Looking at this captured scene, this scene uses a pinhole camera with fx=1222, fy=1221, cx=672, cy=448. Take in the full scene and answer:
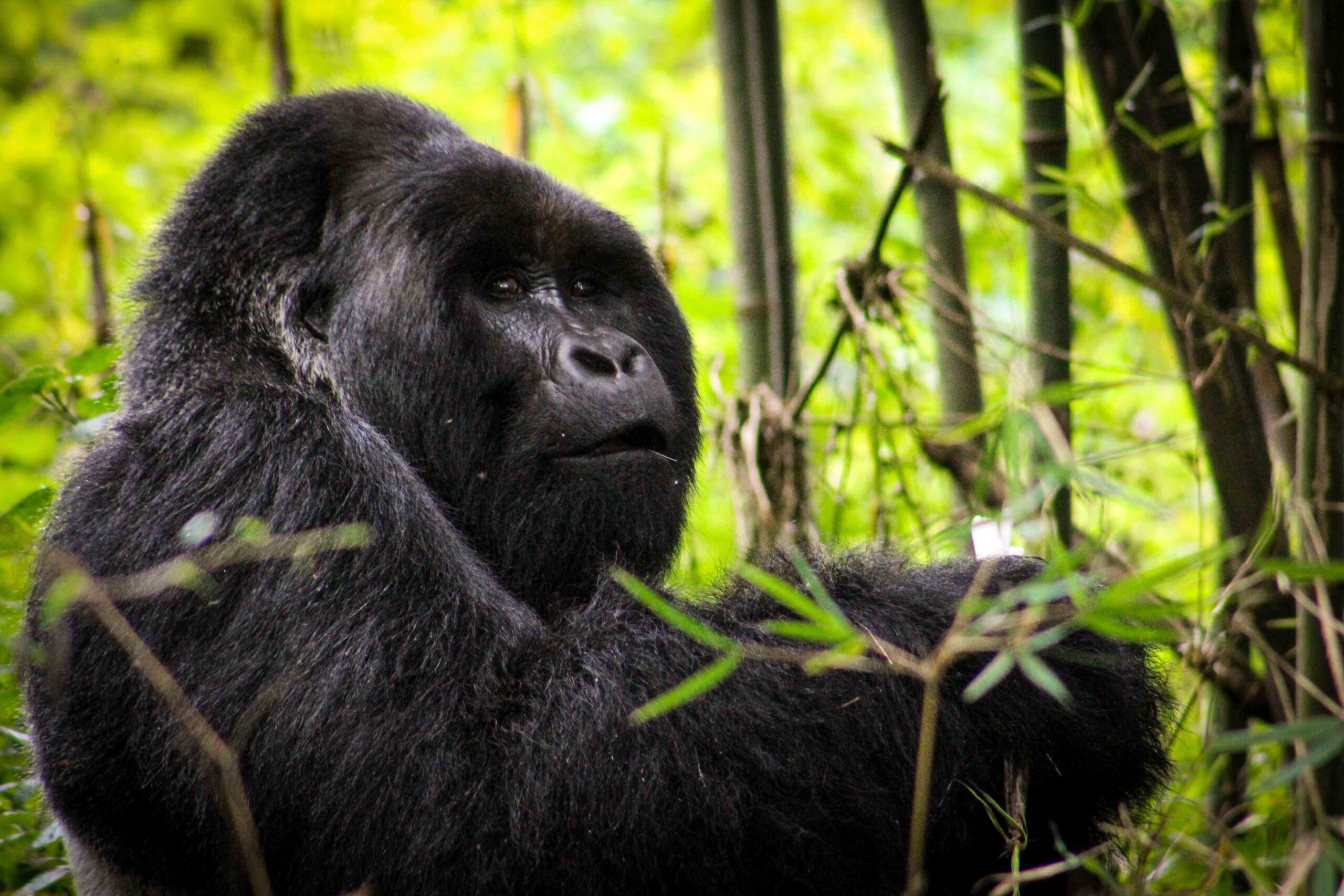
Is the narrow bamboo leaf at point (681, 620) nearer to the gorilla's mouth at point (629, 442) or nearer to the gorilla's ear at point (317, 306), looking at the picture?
the gorilla's mouth at point (629, 442)

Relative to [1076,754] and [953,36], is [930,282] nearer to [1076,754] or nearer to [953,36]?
[1076,754]

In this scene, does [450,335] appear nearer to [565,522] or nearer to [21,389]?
[565,522]

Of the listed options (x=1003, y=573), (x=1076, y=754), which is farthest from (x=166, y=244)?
(x=1076, y=754)

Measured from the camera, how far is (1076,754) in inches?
81.3

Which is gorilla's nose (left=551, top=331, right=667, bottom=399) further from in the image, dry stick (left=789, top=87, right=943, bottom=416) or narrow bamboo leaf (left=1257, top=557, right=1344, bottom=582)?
narrow bamboo leaf (left=1257, top=557, right=1344, bottom=582)

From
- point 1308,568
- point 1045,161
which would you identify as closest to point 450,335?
point 1308,568

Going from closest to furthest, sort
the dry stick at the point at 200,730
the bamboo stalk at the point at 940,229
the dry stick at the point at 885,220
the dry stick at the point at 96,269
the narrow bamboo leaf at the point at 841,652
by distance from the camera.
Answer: the narrow bamboo leaf at the point at 841,652
the dry stick at the point at 200,730
the dry stick at the point at 885,220
the bamboo stalk at the point at 940,229
the dry stick at the point at 96,269

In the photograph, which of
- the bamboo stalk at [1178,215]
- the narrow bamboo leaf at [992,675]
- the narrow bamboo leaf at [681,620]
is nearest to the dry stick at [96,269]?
the narrow bamboo leaf at [681,620]

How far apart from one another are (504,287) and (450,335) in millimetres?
197

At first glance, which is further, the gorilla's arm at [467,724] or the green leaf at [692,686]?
the gorilla's arm at [467,724]

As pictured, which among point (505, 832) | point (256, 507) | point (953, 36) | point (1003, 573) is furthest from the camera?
point (953, 36)

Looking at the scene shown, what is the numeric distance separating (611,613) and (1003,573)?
0.71m

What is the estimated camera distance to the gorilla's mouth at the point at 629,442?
2.36 m

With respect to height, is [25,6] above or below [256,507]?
above
